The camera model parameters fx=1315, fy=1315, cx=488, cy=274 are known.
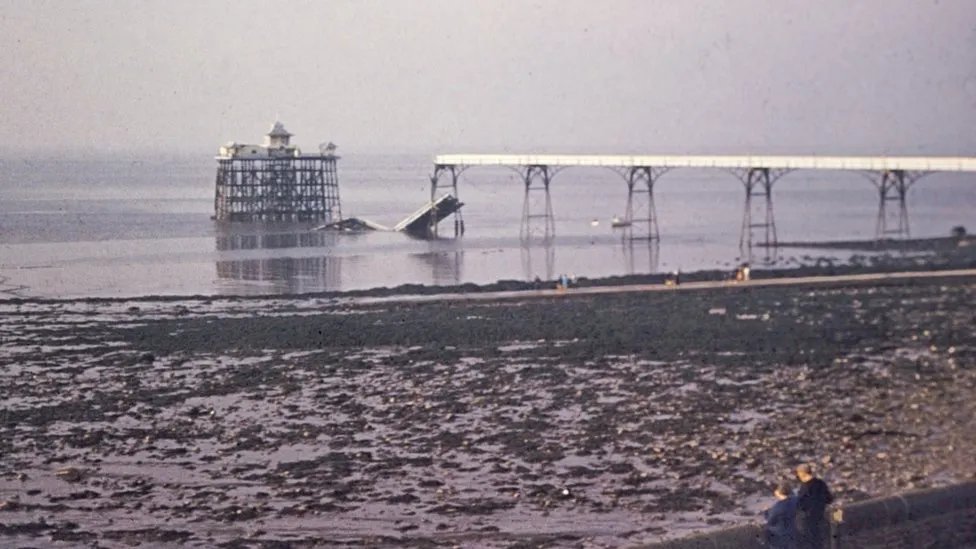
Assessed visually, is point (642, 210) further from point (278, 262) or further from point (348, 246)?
point (278, 262)

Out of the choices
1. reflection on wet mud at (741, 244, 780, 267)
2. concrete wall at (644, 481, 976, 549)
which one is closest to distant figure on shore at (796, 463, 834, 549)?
concrete wall at (644, 481, 976, 549)

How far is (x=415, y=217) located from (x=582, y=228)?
44.3 feet

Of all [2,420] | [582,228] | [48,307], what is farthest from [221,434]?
[582,228]

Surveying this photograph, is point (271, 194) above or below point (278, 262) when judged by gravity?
above

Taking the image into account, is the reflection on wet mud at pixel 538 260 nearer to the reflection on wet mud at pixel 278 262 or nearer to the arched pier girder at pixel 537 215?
the arched pier girder at pixel 537 215

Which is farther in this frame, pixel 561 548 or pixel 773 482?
pixel 773 482

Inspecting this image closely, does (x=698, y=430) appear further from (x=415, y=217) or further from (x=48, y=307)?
(x=415, y=217)

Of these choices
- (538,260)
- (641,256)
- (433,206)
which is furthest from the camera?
(433,206)

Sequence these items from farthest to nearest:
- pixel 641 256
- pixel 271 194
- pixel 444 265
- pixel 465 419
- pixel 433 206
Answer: pixel 271 194, pixel 433 206, pixel 641 256, pixel 444 265, pixel 465 419

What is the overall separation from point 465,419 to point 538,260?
1393 inches

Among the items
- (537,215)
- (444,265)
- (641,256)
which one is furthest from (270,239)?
(641,256)

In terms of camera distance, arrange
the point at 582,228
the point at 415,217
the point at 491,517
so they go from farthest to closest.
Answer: the point at 582,228
the point at 415,217
the point at 491,517

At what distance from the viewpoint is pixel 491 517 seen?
15.1 meters

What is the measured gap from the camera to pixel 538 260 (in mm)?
55750
